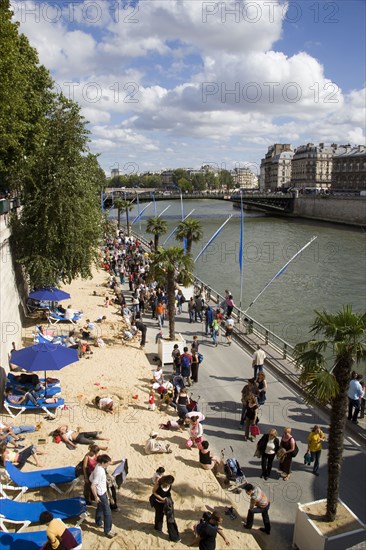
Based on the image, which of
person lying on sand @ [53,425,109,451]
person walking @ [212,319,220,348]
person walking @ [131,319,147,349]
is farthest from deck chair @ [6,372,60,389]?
person walking @ [212,319,220,348]

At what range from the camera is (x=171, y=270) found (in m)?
15.3

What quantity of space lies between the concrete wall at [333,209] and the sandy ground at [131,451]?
61181 millimetres

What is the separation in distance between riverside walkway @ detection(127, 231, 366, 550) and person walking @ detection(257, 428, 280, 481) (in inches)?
7.3

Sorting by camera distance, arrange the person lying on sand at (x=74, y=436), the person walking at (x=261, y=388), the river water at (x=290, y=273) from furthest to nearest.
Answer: the river water at (x=290, y=273), the person walking at (x=261, y=388), the person lying on sand at (x=74, y=436)

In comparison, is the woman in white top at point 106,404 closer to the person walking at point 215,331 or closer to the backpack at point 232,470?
the backpack at point 232,470

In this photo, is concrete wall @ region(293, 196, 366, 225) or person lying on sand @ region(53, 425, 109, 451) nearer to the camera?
person lying on sand @ region(53, 425, 109, 451)

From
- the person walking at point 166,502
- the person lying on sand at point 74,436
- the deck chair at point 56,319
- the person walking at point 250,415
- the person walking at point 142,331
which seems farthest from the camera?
the deck chair at point 56,319

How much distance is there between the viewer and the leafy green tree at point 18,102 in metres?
14.7

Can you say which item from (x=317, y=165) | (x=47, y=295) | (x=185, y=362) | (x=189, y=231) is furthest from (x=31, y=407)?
(x=317, y=165)

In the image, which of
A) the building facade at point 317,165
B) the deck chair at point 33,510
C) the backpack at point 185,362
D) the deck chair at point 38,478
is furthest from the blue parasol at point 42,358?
the building facade at point 317,165

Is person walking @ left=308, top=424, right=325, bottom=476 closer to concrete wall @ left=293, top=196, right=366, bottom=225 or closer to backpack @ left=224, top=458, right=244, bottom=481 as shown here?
backpack @ left=224, top=458, right=244, bottom=481

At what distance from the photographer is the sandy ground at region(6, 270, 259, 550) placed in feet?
23.3

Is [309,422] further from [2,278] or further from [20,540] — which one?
[2,278]

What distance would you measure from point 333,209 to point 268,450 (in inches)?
2875
